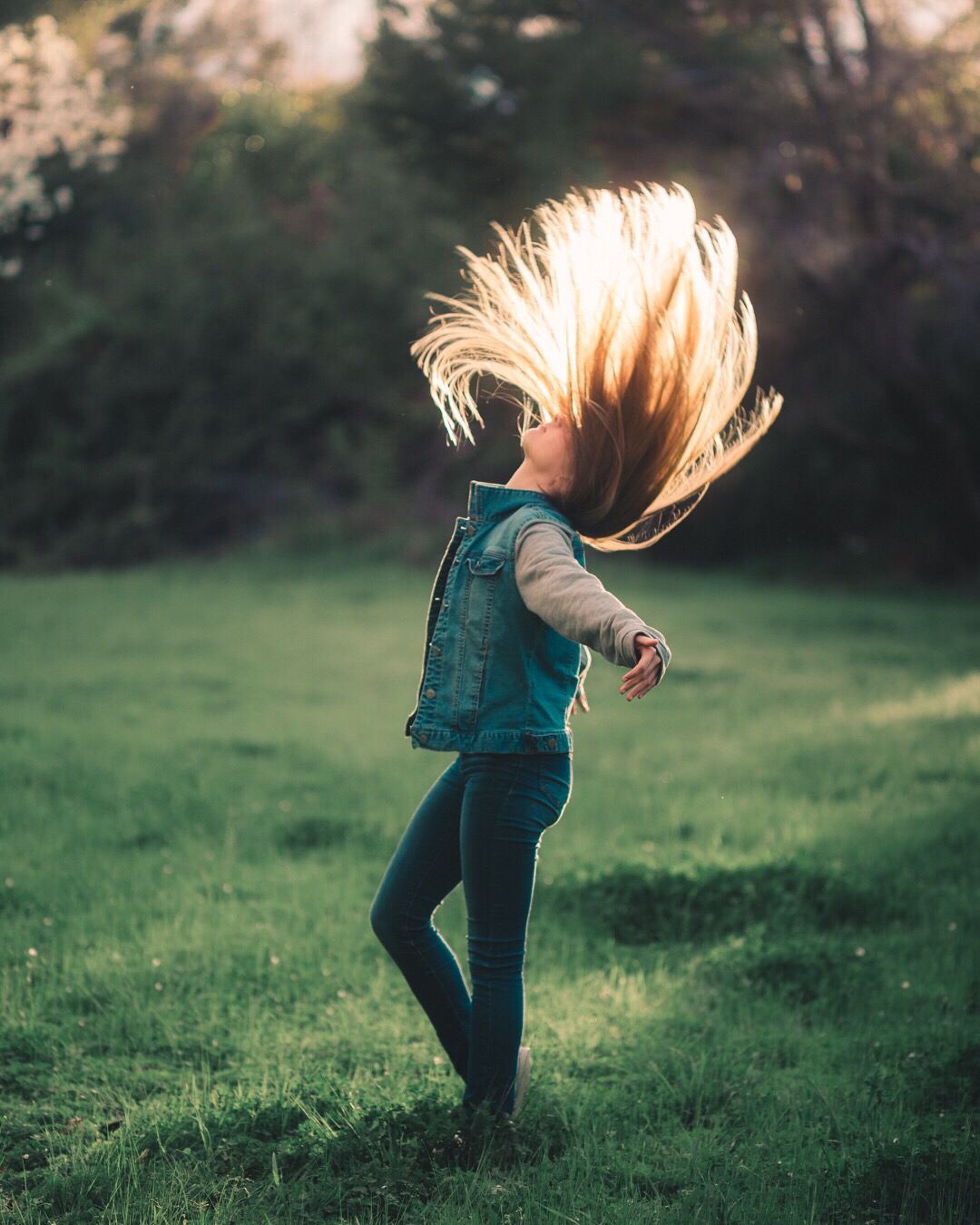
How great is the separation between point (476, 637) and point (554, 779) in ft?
1.28

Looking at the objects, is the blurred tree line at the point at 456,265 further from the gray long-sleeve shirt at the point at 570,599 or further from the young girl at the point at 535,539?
the gray long-sleeve shirt at the point at 570,599

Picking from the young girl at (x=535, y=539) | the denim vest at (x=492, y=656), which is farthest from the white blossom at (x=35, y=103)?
the denim vest at (x=492, y=656)

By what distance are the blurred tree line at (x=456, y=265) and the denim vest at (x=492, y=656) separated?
1377 centimetres

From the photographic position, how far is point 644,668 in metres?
2.41

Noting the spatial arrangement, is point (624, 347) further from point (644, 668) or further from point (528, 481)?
point (644, 668)

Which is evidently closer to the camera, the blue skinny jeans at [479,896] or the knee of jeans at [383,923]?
the blue skinny jeans at [479,896]

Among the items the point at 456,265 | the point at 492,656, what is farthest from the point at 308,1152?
the point at 456,265

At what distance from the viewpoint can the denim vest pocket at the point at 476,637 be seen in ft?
9.21

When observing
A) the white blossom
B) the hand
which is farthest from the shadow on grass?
the white blossom

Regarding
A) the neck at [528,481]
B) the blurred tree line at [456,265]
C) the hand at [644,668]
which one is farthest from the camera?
the blurred tree line at [456,265]

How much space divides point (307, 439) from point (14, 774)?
15.4 metres

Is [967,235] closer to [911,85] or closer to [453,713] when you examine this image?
[911,85]

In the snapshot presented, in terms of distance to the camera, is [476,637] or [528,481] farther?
[528,481]

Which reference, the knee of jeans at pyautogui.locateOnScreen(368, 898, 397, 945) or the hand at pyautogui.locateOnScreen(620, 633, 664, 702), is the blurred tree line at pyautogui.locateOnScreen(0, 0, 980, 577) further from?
the hand at pyautogui.locateOnScreen(620, 633, 664, 702)
